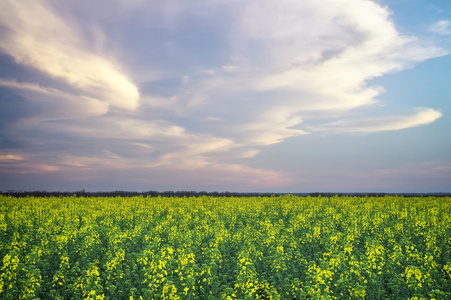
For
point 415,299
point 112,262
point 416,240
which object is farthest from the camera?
point 416,240

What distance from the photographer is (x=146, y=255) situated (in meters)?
10.4

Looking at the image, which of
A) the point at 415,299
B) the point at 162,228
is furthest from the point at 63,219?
the point at 415,299

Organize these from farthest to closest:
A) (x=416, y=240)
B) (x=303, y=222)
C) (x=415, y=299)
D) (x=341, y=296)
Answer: (x=303, y=222) < (x=416, y=240) < (x=341, y=296) < (x=415, y=299)

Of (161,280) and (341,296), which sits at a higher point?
(161,280)

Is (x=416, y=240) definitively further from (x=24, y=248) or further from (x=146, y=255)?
(x=24, y=248)

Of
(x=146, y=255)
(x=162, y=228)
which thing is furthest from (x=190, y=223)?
(x=146, y=255)

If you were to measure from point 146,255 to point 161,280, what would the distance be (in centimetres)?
234

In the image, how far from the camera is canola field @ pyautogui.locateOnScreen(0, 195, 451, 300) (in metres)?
8.83

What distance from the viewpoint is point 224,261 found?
42.6 ft

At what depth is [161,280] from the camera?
324 inches

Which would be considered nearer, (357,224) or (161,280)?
(161,280)

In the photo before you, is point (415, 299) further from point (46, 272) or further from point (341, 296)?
point (46, 272)

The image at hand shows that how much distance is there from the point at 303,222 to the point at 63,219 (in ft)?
55.0

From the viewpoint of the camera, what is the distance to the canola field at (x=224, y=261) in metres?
8.83
